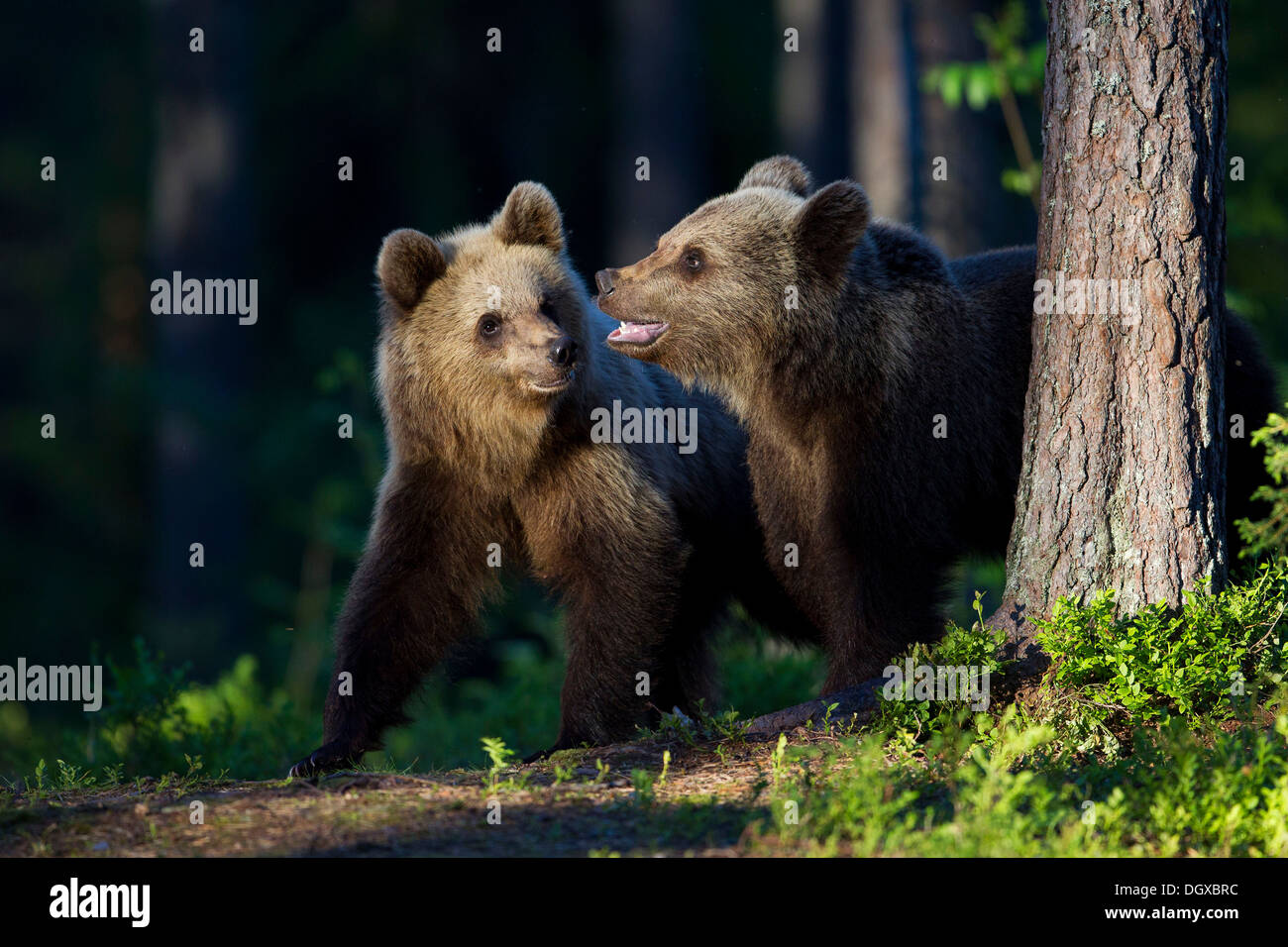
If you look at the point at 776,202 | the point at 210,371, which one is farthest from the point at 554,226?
the point at 210,371

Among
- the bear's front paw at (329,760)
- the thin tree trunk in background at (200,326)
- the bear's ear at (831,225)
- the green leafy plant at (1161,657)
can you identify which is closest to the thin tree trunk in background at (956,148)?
the bear's ear at (831,225)

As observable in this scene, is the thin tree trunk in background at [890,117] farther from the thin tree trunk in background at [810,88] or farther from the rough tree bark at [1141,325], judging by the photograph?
the rough tree bark at [1141,325]

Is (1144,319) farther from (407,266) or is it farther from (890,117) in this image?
(890,117)

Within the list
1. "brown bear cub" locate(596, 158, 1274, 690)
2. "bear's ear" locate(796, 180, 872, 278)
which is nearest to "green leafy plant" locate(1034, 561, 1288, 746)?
"brown bear cub" locate(596, 158, 1274, 690)

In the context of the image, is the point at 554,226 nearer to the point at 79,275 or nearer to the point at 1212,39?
the point at 1212,39

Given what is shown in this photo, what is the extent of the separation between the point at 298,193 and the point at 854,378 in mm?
17414

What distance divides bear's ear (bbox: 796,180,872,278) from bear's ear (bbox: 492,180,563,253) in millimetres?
1133

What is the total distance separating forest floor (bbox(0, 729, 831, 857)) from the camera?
4.46 metres

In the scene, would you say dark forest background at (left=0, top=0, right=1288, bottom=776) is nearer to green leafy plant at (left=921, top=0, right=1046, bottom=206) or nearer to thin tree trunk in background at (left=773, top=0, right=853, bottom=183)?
thin tree trunk in background at (left=773, top=0, right=853, bottom=183)

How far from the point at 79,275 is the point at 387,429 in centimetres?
1716

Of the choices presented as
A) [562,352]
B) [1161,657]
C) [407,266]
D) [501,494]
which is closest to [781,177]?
[562,352]

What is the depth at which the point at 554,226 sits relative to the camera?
6719 millimetres

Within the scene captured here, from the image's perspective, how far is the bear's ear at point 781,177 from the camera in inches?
275

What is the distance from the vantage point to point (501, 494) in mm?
6430
